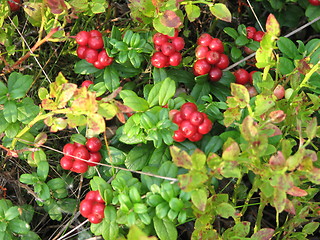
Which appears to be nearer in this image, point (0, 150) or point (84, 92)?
point (84, 92)

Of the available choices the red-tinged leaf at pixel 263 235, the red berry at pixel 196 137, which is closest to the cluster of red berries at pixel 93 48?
the red berry at pixel 196 137

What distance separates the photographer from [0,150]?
306cm

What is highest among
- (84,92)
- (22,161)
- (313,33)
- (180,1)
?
(180,1)

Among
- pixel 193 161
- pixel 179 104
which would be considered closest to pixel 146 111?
pixel 179 104

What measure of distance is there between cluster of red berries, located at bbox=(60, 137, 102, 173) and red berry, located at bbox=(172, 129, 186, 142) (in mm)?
502

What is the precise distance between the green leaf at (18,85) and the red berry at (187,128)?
980mm

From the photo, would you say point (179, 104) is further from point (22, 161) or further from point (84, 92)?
point (22, 161)

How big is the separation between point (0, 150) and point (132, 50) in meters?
1.26

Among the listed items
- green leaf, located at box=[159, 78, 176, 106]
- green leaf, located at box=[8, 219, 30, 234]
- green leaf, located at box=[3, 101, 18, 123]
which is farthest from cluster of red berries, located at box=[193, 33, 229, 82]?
green leaf, located at box=[8, 219, 30, 234]

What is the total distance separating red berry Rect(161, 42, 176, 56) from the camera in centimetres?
263

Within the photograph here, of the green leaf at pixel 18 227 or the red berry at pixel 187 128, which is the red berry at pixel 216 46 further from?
the green leaf at pixel 18 227

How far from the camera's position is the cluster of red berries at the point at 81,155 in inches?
100

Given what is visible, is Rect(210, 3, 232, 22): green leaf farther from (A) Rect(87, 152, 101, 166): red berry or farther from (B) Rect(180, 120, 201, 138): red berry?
(A) Rect(87, 152, 101, 166): red berry

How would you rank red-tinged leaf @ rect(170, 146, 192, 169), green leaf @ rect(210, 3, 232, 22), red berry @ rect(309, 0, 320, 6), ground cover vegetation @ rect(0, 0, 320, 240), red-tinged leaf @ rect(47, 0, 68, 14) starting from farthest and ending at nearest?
red berry @ rect(309, 0, 320, 6) < green leaf @ rect(210, 3, 232, 22) < red-tinged leaf @ rect(47, 0, 68, 14) < ground cover vegetation @ rect(0, 0, 320, 240) < red-tinged leaf @ rect(170, 146, 192, 169)
